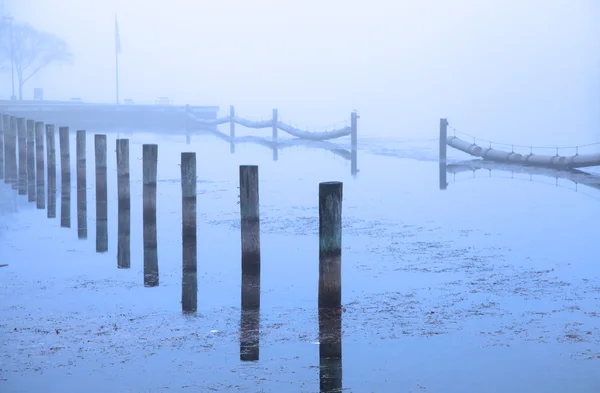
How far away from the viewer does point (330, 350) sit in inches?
398

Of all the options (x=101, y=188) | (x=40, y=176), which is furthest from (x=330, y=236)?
(x=40, y=176)

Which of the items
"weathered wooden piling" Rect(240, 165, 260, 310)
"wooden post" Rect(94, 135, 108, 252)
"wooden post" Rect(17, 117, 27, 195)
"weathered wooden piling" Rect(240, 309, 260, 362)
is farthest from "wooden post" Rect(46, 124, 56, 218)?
"weathered wooden piling" Rect(240, 309, 260, 362)

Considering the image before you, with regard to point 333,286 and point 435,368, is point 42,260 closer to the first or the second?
point 333,286

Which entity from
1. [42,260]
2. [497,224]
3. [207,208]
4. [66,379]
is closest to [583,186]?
[497,224]

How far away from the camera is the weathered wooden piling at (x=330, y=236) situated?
11.0 metres

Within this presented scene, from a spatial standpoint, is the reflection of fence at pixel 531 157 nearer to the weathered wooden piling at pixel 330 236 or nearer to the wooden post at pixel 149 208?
the wooden post at pixel 149 208

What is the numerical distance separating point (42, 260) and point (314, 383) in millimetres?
8473

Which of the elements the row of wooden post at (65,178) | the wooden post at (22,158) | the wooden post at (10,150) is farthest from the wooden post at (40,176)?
the wooden post at (10,150)

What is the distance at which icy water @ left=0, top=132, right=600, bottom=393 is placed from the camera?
9.27 m

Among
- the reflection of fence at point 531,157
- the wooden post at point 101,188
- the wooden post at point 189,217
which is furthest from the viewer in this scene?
the reflection of fence at point 531,157

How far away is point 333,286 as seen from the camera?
37.3 ft

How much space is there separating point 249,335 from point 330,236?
1566 millimetres

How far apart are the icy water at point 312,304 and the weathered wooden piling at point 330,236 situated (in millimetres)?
505

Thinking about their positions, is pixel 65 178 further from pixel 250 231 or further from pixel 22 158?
pixel 250 231
